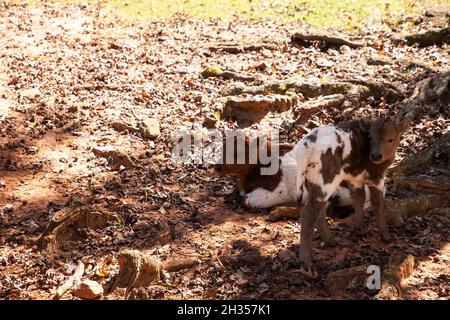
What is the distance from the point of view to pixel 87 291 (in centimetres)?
567

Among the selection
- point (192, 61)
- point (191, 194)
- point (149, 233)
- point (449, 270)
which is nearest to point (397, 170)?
point (449, 270)

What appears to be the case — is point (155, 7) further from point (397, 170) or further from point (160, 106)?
point (397, 170)

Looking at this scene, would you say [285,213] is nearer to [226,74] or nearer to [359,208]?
[359,208]

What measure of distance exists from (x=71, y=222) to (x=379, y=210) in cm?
403

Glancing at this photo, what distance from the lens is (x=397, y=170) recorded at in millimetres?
8219

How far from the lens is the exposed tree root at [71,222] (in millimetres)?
6664

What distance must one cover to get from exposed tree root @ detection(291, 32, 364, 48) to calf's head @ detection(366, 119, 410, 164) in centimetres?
707

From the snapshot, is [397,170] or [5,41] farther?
[5,41]

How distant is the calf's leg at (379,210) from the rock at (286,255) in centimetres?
127

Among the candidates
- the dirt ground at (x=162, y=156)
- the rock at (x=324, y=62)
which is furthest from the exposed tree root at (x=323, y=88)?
the rock at (x=324, y=62)

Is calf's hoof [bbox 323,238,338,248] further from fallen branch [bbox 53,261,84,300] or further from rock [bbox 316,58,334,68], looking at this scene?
rock [bbox 316,58,334,68]

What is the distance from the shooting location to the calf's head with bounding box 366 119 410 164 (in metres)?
6.29
